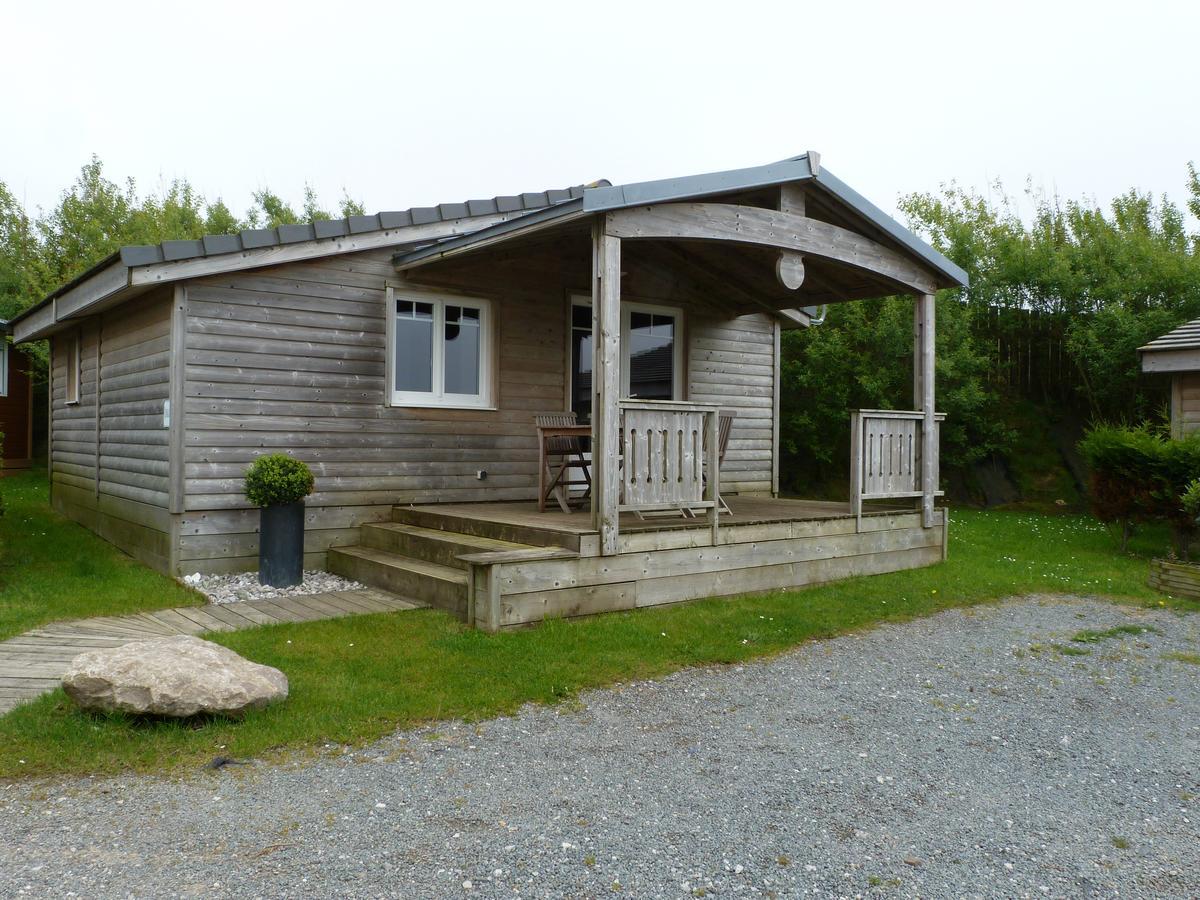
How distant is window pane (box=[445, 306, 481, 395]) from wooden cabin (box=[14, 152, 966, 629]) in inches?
1.0

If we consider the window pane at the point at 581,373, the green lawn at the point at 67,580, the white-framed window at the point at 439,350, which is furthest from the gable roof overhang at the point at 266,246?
the green lawn at the point at 67,580

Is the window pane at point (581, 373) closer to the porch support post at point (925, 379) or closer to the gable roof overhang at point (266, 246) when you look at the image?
the gable roof overhang at point (266, 246)

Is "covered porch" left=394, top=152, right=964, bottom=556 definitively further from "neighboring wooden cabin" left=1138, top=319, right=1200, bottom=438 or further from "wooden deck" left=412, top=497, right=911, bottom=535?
"neighboring wooden cabin" left=1138, top=319, right=1200, bottom=438

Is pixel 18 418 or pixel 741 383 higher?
pixel 741 383

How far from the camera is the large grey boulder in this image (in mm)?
3408

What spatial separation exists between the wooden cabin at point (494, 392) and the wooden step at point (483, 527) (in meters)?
0.02

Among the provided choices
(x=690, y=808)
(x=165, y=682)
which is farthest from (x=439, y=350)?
(x=690, y=808)

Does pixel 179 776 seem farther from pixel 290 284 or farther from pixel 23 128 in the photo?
pixel 23 128

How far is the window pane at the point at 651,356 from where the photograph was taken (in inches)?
355

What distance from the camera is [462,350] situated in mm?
7934

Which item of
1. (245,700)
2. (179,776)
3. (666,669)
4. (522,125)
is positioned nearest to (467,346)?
(666,669)

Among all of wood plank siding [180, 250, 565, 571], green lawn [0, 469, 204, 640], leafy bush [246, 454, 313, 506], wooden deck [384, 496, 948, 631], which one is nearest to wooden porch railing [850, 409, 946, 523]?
wooden deck [384, 496, 948, 631]

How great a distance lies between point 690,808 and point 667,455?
331 cm

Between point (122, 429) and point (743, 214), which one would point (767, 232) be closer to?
point (743, 214)
